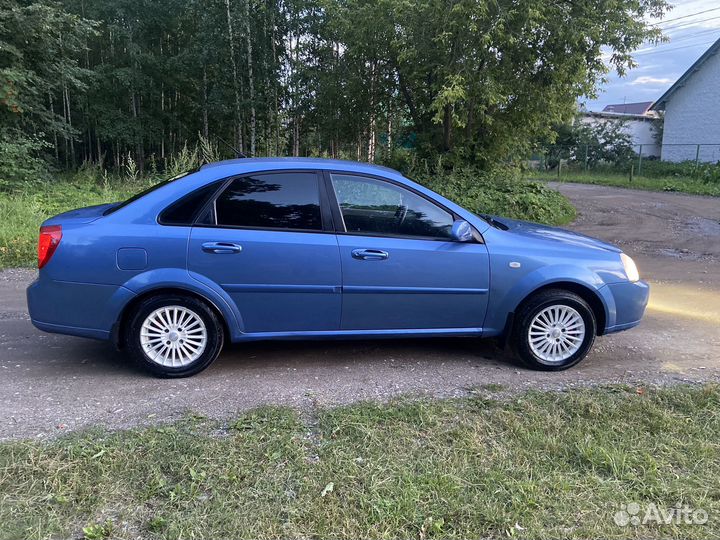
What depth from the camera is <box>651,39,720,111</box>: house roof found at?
30047mm

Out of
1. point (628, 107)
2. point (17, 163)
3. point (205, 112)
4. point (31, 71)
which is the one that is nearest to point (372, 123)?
point (205, 112)

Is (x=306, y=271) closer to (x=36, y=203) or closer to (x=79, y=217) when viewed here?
(x=79, y=217)

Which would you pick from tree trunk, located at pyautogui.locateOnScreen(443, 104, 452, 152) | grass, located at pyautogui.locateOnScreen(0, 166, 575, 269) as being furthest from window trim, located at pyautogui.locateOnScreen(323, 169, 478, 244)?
tree trunk, located at pyautogui.locateOnScreen(443, 104, 452, 152)

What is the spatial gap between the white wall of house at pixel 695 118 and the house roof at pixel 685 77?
0.15m

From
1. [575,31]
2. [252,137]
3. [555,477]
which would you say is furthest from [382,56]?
[555,477]

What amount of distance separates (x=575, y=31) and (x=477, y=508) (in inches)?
473

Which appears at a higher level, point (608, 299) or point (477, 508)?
point (608, 299)

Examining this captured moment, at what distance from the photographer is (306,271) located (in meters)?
4.15

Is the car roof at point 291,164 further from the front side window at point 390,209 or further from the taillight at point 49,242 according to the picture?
the taillight at point 49,242

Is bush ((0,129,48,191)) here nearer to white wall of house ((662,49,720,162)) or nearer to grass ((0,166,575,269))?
grass ((0,166,575,269))

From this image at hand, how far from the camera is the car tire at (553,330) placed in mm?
4394

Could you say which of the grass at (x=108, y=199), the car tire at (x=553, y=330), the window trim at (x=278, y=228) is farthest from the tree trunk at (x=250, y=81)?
the car tire at (x=553, y=330)

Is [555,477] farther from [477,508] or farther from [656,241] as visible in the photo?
[656,241]

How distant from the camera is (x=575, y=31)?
473 inches
